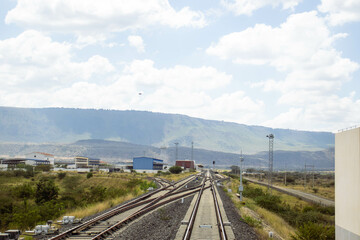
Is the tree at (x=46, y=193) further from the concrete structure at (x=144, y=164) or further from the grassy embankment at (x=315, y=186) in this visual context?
the concrete structure at (x=144, y=164)

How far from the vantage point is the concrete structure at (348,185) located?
12.5 metres

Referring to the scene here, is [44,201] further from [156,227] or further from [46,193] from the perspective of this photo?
[156,227]

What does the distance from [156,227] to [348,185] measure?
10.8 metres

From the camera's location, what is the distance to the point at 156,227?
20.9 meters

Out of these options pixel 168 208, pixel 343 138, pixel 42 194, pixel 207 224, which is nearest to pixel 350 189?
pixel 343 138

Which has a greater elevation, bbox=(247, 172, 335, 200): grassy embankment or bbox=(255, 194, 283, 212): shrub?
bbox=(255, 194, 283, 212): shrub

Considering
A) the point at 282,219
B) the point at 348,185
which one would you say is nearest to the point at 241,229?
the point at 348,185

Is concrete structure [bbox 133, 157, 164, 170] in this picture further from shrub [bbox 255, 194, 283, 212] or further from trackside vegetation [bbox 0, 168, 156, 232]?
shrub [bbox 255, 194, 283, 212]

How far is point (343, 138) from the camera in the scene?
46.1 feet

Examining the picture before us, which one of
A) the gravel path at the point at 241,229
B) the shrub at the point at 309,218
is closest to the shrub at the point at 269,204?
the shrub at the point at 309,218

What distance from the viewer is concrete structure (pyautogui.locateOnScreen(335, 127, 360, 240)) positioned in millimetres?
12491

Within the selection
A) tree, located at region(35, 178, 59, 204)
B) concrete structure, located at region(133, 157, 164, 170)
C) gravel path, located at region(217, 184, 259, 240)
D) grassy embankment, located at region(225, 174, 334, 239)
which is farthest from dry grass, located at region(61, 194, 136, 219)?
concrete structure, located at region(133, 157, 164, 170)

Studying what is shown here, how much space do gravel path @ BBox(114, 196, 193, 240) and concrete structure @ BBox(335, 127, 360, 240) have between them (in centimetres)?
752

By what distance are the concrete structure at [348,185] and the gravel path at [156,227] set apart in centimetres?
752
